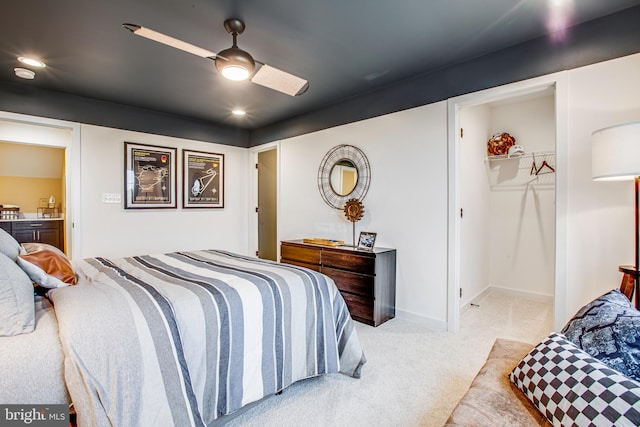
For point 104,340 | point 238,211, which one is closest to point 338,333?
point 104,340

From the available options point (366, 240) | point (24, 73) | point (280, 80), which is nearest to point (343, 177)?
point (366, 240)

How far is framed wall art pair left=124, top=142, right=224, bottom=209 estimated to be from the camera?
13.5 ft

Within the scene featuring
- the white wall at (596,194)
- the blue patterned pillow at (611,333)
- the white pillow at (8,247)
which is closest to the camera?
the blue patterned pillow at (611,333)

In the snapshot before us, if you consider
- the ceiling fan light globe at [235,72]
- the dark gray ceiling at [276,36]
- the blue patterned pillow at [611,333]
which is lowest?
the blue patterned pillow at [611,333]

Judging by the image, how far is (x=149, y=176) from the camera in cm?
426

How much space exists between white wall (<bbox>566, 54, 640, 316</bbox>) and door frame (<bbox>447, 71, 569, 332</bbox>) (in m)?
0.04

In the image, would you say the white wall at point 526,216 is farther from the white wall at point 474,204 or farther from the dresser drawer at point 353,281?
the dresser drawer at point 353,281

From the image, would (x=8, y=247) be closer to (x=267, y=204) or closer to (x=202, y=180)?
(x=202, y=180)

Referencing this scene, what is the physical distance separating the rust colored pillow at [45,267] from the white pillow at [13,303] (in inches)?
10.8

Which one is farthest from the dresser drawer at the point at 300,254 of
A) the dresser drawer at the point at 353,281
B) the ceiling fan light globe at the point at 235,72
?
the ceiling fan light globe at the point at 235,72

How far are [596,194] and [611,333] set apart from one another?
152cm

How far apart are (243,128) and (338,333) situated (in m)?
4.15

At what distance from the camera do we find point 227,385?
5.13 feet

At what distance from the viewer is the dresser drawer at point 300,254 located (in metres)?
3.58
